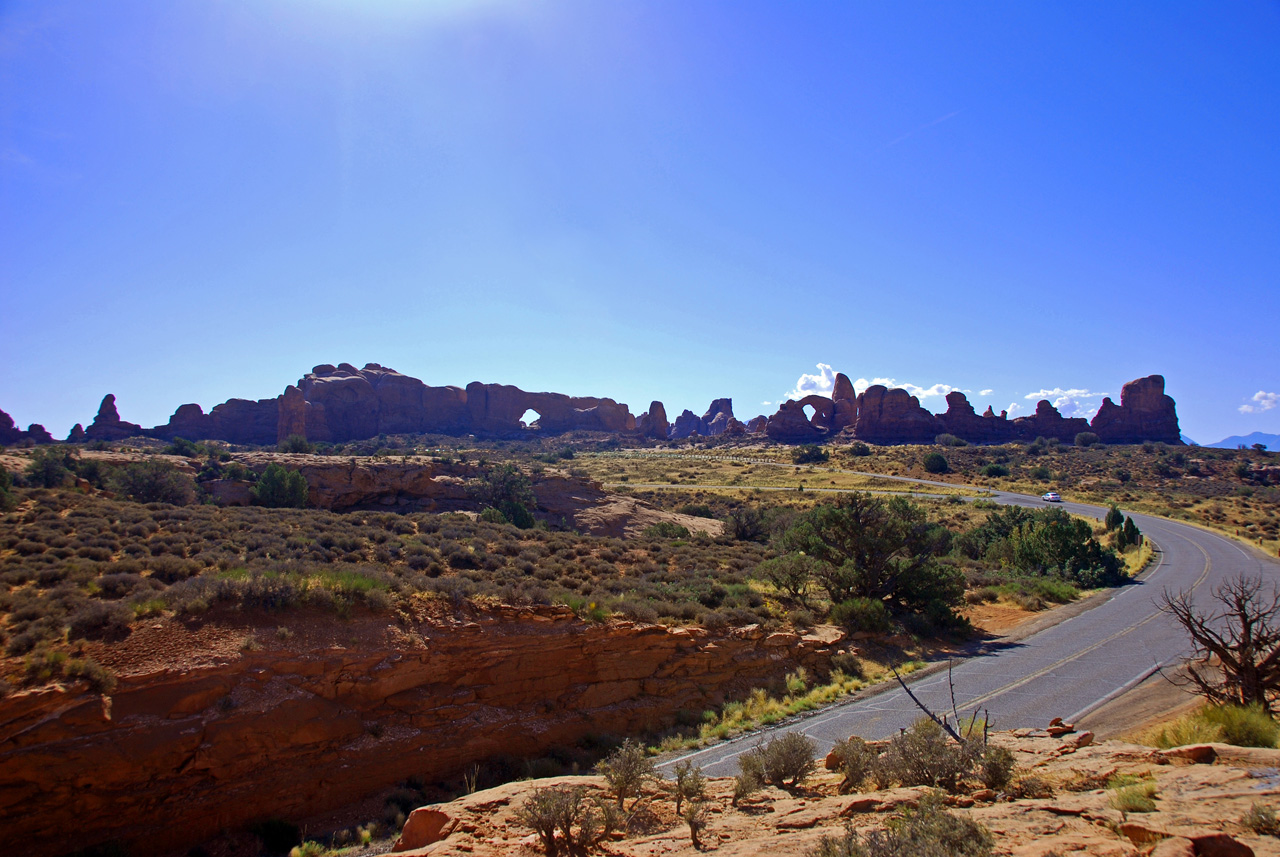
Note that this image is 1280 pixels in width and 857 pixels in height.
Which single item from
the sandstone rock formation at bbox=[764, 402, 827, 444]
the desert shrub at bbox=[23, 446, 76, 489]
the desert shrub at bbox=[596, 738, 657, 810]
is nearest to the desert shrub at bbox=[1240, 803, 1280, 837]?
the desert shrub at bbox=[596, 738, 657, 810]

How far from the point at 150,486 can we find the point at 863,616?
100 feet

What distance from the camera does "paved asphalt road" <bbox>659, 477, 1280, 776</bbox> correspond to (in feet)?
36.3

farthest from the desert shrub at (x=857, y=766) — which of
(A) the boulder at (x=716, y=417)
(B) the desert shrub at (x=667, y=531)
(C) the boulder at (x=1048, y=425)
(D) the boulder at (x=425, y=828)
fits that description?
(A) the boulder at (x=716, y=417)

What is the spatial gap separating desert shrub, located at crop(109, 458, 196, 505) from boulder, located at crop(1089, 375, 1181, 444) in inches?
4423

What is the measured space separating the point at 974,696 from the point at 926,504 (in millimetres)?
36020

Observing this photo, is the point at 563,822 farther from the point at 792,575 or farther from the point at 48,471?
the point at 48,471

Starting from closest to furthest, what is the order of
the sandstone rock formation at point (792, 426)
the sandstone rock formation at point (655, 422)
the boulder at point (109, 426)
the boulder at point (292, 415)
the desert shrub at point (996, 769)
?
the desert shrub at point (996, 769) < the boulder at point (109, 426) < the boulder at point (292, 415) < the sandstone rock formation at point (792, 426) < the sandstone rock formation at point (655, 422)

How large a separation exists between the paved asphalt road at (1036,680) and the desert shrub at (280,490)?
2878cm

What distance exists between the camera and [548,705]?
39.8 ft

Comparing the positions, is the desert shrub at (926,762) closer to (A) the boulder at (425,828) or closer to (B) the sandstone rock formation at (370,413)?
(A) the boulder at (425,828)

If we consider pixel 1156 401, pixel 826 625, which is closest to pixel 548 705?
pixel 826 625

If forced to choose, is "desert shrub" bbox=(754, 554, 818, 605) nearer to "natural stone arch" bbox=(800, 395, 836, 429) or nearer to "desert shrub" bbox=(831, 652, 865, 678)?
"desert shrub" bbox=(831, 652, 865, 678)

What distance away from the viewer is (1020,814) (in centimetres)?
516

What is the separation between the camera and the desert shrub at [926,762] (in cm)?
650
